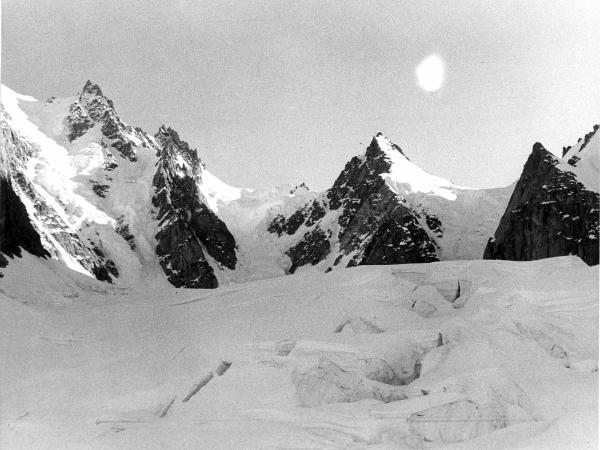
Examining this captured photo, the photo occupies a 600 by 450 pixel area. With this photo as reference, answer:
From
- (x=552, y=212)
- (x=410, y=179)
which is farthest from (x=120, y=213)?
(x=552, y=212)

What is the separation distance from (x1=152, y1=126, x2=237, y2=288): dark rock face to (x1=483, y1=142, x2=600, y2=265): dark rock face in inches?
3244

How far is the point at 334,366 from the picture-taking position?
16906 mm

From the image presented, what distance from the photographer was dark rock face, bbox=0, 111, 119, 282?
82688 millimetres

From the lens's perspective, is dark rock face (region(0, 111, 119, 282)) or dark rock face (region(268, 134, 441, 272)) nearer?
dark rock face (region(0, 111, 119, 282))

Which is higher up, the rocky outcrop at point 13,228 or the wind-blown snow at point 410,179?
the wind-blown snow at point 410,179

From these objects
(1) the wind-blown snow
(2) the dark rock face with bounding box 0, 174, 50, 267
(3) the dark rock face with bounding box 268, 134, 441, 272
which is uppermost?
(1) the wind-blown snow

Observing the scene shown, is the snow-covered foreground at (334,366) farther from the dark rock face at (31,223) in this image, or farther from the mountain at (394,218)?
the mountain at (394,218)

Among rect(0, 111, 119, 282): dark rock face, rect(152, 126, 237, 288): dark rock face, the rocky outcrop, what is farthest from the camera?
rect(152, 126, 237, 288): dark rock face

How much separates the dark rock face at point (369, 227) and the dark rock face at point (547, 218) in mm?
23173

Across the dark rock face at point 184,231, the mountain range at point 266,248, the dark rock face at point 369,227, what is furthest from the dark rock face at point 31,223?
the dark rock face at point 369,227

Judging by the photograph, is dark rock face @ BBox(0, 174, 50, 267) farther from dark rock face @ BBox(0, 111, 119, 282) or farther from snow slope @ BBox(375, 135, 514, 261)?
snow slope @ BBox(375, 135, 514, 261)

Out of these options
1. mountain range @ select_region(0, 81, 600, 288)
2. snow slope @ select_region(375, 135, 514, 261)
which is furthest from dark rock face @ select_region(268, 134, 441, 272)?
snow slope @ select_region(375, 135, 514, 261)

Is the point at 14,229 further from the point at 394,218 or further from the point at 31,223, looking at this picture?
the point at 394,218

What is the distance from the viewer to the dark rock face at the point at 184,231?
170 meters
